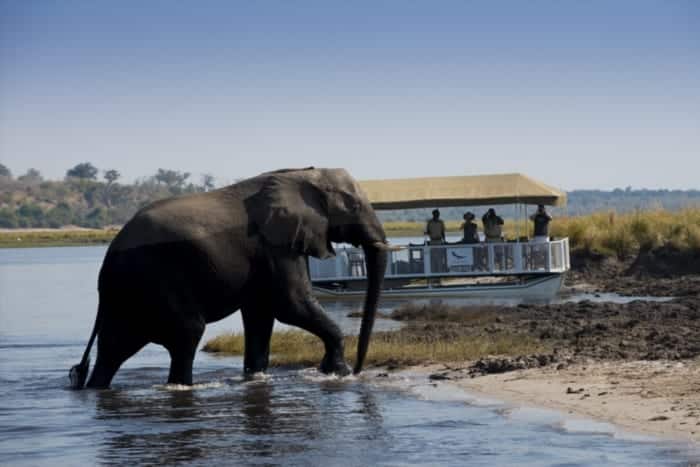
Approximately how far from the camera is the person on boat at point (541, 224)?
30.4 metres

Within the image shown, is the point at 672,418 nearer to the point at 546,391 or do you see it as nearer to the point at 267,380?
the point at 546,391

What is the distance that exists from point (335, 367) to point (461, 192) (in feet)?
47.2

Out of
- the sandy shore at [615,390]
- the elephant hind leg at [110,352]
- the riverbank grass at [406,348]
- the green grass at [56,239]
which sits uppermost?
the green grass at [56,239]

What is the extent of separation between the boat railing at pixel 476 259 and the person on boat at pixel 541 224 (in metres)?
0.30

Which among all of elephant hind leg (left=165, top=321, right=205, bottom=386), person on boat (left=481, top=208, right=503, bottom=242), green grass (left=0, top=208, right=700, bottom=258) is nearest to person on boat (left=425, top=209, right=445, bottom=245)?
person on boat (left=481, top=208, right=503, bottom=242)

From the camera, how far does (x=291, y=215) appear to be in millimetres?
16203

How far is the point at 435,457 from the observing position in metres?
11.4

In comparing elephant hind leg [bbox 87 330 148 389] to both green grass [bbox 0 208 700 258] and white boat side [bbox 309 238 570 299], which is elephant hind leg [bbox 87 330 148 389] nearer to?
white boat side [bbox 309 238 570 299]

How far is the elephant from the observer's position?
15352mm

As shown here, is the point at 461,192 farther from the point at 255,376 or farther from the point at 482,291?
the point at 255,376

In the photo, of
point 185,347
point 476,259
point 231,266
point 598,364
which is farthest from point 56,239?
point 598,364

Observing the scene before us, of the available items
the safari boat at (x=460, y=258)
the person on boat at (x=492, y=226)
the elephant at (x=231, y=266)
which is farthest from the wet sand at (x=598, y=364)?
the person on boat at (x=492, y=226)

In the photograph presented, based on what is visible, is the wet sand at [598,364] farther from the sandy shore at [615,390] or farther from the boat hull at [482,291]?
the boat hull at [482,291]

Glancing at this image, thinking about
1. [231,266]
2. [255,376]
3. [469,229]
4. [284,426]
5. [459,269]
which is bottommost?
[284,426]
